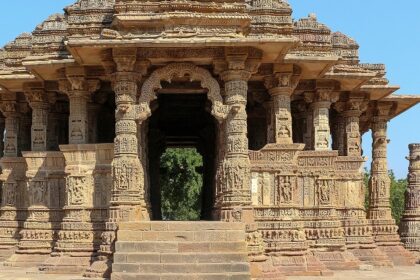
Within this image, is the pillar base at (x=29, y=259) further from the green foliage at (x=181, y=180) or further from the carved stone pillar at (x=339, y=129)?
the green foliage at (x=181, y=180)

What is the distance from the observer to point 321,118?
15.2 m

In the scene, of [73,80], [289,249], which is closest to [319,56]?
[289,249]

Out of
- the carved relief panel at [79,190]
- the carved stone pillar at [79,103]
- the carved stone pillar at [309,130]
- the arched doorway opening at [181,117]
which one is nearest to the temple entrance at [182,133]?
the arched doorway opening at [181,117]

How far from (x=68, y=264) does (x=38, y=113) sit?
3661mm

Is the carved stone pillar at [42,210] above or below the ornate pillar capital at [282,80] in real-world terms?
Result: below

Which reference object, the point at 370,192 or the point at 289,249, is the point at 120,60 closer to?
the point at 289,249

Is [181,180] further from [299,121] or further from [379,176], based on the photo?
[299,121]

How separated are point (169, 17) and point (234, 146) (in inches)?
97.4

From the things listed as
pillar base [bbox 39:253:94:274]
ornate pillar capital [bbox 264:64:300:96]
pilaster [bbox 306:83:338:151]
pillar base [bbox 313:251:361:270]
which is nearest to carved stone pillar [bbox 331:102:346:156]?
pilaster [bbox 306:83:338:151]

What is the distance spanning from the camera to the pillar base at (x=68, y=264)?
42.9ft

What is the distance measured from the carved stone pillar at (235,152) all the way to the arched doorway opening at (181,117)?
23 cm

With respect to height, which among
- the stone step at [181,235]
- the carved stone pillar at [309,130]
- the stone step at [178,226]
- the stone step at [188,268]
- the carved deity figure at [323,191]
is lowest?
the stone step at [188,268]

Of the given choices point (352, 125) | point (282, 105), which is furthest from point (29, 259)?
point (352, 125)

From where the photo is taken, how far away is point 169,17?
40.6 feet
